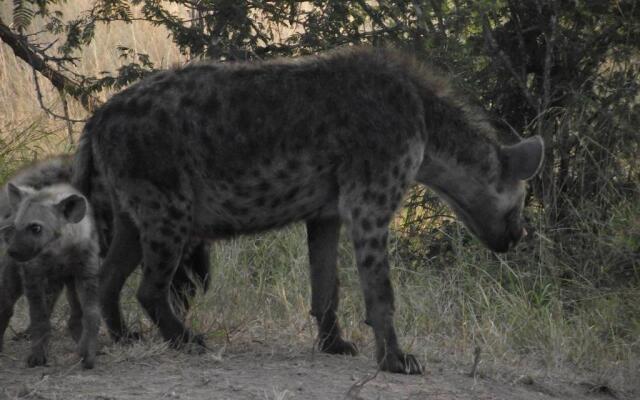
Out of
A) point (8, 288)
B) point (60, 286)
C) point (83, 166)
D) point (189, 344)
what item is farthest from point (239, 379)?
point (83, 166)

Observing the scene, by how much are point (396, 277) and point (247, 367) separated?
6.28ft

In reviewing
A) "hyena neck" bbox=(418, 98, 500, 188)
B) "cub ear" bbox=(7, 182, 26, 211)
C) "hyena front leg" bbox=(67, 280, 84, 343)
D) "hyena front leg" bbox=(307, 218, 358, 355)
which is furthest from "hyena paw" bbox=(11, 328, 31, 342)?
"hyena neck" bbox=(418, 98, 500, 188)

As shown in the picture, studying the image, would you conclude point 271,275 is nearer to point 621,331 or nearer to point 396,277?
point 396,277

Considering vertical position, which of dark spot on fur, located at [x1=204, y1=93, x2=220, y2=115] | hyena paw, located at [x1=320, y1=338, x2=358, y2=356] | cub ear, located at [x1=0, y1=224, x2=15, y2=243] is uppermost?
dark spot on fur, located at [x1=204, y1=93, x2=220, y2=115]

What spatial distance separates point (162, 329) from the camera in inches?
174

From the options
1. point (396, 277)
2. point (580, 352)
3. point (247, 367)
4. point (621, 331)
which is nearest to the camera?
point (247, 367)

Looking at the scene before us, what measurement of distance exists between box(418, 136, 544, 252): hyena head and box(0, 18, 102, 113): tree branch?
267 centimetres

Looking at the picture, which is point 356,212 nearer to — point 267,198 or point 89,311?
point 267,198

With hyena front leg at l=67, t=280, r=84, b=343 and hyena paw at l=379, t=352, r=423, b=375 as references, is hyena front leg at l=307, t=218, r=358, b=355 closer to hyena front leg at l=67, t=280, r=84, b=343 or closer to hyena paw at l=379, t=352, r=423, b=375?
hyena paw at l=379, t=352, r=423, b=375

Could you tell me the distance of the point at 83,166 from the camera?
4.50 meters

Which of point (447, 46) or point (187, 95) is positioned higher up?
point (447, 46)

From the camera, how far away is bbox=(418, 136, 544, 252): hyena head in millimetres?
4652

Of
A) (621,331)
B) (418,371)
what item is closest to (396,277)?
(621,331)

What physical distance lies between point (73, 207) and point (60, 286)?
0.42 meters
